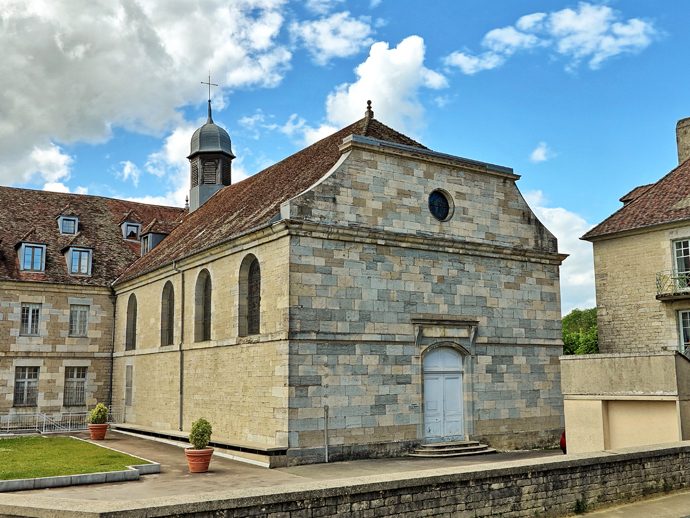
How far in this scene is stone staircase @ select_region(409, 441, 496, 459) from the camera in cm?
1802

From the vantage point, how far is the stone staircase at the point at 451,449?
709 inches

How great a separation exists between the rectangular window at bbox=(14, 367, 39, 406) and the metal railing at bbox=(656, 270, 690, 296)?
23.7 metres

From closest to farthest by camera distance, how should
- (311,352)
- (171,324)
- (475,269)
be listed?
(311,352) < (475,269) < (171,324)

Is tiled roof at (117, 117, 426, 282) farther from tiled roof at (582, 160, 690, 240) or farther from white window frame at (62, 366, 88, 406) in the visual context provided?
tiled roof at (582, 160, 690, 240)

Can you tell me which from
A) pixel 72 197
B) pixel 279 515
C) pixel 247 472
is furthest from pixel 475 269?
pixel 72 197

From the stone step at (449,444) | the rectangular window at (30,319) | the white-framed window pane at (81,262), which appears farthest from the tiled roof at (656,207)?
the rectangular window at (30,319)

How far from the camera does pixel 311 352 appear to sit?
17031 mm

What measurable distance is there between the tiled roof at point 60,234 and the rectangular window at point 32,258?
250 mm

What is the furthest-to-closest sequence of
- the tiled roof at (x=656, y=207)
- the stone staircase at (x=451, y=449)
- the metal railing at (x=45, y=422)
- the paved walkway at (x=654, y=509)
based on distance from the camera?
the metal railing at (x=45, y=422) < the tiled roof at (x=656, y=207) < the stone staircase at (x=451, y=449) < the paved walkway at (x=654, y=509)

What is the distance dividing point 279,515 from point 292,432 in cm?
874

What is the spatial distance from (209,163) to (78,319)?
388 inches

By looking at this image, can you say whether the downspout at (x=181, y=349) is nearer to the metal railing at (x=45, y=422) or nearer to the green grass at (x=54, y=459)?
the green grass at (x=54, y=459)

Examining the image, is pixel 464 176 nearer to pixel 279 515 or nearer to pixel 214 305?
pixel 214 305

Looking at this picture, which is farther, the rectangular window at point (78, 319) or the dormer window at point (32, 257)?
the rectangular window at point (78, 319)
